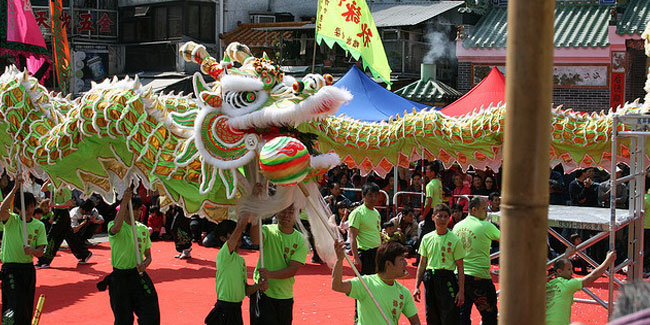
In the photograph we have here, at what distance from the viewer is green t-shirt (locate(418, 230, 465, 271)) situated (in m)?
6.22

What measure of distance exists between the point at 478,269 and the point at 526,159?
4.84 m

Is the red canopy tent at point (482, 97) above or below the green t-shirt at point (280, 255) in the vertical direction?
above

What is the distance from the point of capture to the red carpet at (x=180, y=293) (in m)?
7.69

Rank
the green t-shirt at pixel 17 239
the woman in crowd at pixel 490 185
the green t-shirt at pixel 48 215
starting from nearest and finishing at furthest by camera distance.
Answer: the green t-shirt at pixel 17 239, the green t-shirt at pixel 48 215, the woman in crowd at pixel 490 185

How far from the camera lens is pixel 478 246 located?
6445 mm

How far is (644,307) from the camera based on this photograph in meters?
1.88

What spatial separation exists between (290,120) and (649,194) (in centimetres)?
610

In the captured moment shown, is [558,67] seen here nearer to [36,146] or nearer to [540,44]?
[36,146]

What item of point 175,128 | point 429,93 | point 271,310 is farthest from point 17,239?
point 429,93

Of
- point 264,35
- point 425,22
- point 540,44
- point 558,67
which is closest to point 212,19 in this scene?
point 264,35

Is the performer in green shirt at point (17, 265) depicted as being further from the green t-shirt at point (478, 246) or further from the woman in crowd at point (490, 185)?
the woman in crowd at point (490, 185)

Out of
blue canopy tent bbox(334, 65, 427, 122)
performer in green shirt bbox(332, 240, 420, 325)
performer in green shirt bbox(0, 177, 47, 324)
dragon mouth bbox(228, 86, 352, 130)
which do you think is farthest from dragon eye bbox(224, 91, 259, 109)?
blue canopy tent bbox(334, 65, 427, 122)

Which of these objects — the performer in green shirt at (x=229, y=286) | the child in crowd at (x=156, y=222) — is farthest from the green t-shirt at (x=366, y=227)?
the child in crowd at (x=156, y=222)

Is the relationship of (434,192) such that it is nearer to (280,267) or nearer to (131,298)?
(280,267)
